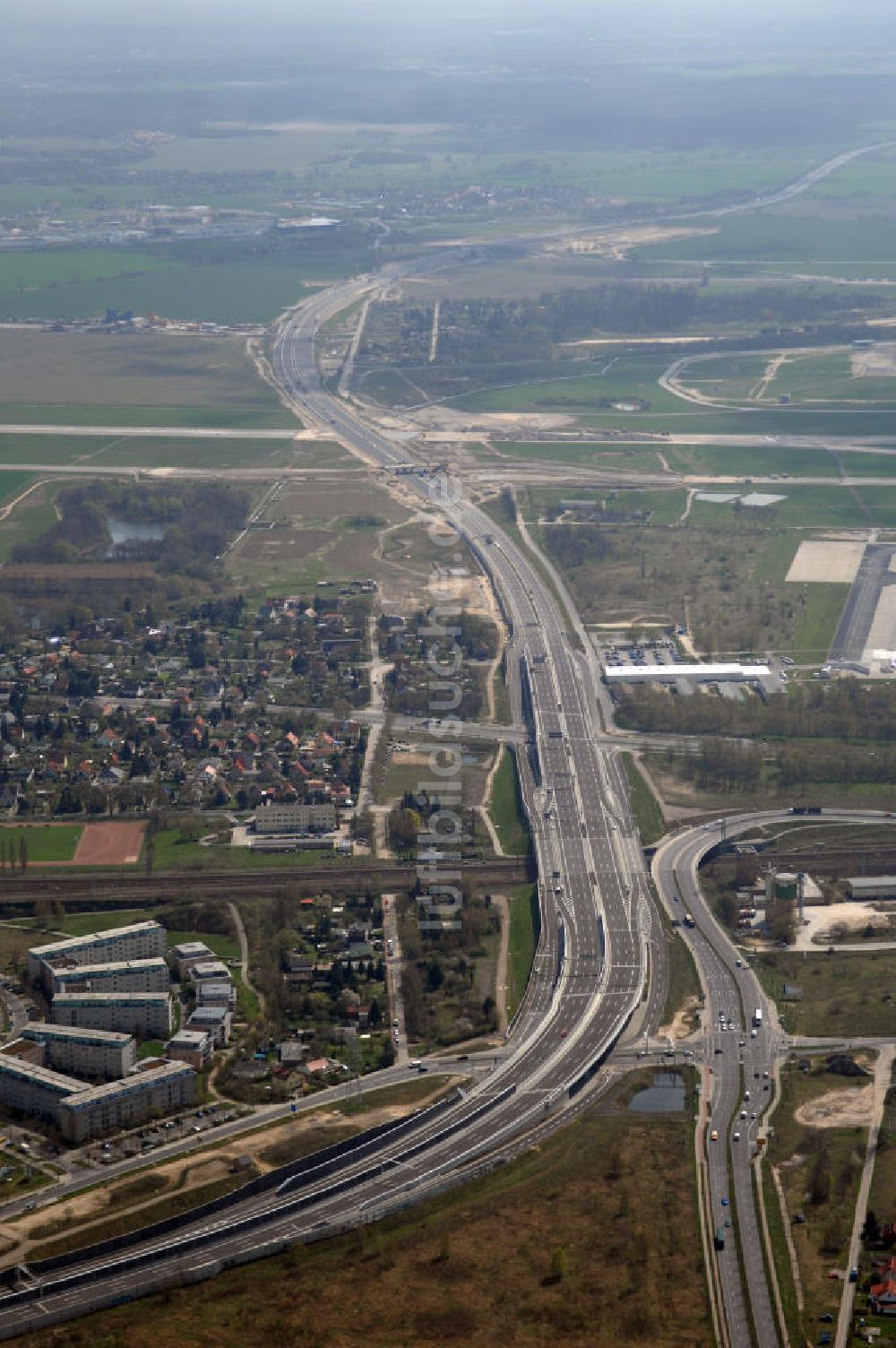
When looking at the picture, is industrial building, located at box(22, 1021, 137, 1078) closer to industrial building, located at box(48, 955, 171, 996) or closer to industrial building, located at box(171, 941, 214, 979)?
industrial building, located at box(48, 955, 171, 996)

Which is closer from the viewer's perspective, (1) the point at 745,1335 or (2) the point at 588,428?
(1) the point at 745,1335

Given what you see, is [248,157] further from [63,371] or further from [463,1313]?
[463,1313]

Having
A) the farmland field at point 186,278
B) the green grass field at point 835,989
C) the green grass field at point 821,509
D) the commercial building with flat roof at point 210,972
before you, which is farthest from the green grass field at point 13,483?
the green grass field at point 835,989

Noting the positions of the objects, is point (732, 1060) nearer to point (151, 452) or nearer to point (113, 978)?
point (113, 978)

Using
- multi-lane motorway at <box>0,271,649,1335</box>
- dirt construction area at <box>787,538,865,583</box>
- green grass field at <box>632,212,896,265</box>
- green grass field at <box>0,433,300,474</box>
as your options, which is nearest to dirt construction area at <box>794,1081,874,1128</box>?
multi-lane motorway at <box>0,271,649,1335</box>

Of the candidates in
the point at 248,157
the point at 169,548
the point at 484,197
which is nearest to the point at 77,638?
the point at 169,548

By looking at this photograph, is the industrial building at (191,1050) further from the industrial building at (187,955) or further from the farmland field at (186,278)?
the farmland field at (186,278)

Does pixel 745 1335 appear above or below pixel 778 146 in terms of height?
below
